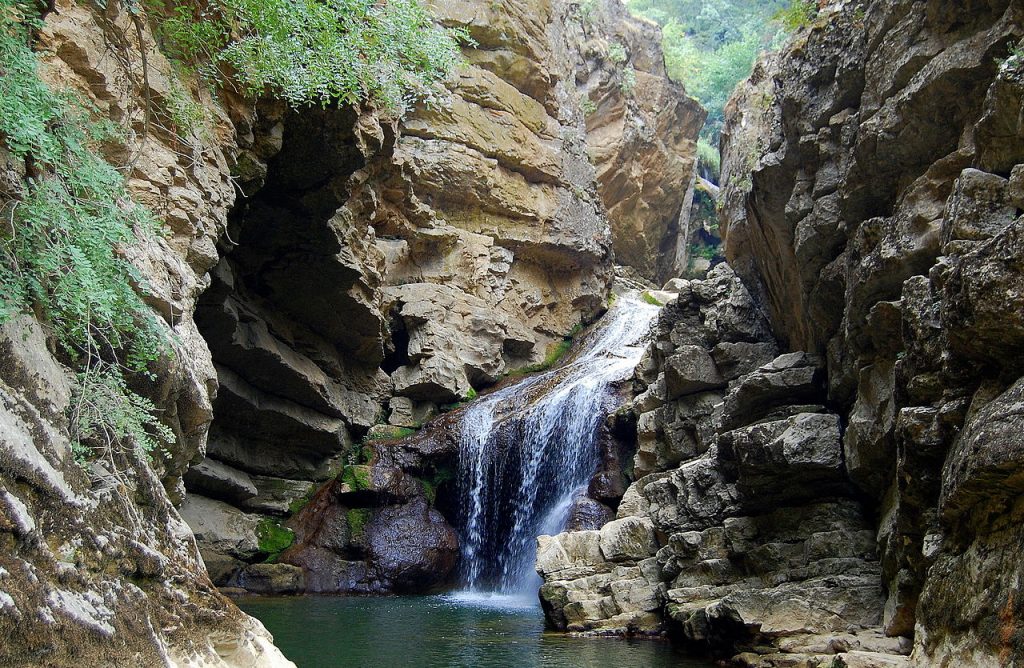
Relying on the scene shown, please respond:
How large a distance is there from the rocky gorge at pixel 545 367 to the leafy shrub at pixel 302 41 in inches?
18.2

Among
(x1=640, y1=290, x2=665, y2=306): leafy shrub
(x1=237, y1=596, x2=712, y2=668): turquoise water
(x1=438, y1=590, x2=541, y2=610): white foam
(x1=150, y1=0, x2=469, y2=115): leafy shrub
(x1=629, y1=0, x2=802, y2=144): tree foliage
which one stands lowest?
(x1=237, y1=596, x2=712, y2=668): turquoise water

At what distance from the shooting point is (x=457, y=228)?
22094 millimetres

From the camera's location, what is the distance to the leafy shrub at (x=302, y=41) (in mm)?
7949

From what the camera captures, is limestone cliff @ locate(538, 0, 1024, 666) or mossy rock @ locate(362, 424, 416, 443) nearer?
limestone cliff @ locate(538, 0, 1024, 666)

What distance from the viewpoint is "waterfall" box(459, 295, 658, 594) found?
54.1ft

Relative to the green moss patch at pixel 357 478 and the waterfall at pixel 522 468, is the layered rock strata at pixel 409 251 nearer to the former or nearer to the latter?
the green moss patch at pixel 357 478

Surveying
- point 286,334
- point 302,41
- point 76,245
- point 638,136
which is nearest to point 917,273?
point 302,41

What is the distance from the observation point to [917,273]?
7605mm

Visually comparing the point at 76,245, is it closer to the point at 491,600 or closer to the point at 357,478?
the point at 491,600

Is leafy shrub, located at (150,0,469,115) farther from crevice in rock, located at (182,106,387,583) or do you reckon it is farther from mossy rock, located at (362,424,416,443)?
mossy rock, located at (362,424,416,443)

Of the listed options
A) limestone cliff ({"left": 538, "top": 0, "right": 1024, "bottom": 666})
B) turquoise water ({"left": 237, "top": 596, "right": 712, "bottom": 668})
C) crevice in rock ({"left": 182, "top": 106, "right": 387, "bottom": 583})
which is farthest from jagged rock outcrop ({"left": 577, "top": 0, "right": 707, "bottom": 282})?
turquoise water ({"left": 237, "top": 596, "right": 712, "bottom": 668})

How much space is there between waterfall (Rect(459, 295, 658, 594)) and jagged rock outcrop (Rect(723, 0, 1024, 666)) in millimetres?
6208

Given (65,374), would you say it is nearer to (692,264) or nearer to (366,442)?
(366,442)

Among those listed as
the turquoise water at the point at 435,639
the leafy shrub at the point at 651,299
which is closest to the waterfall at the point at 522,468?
the turquoise water at the point at 435,639
